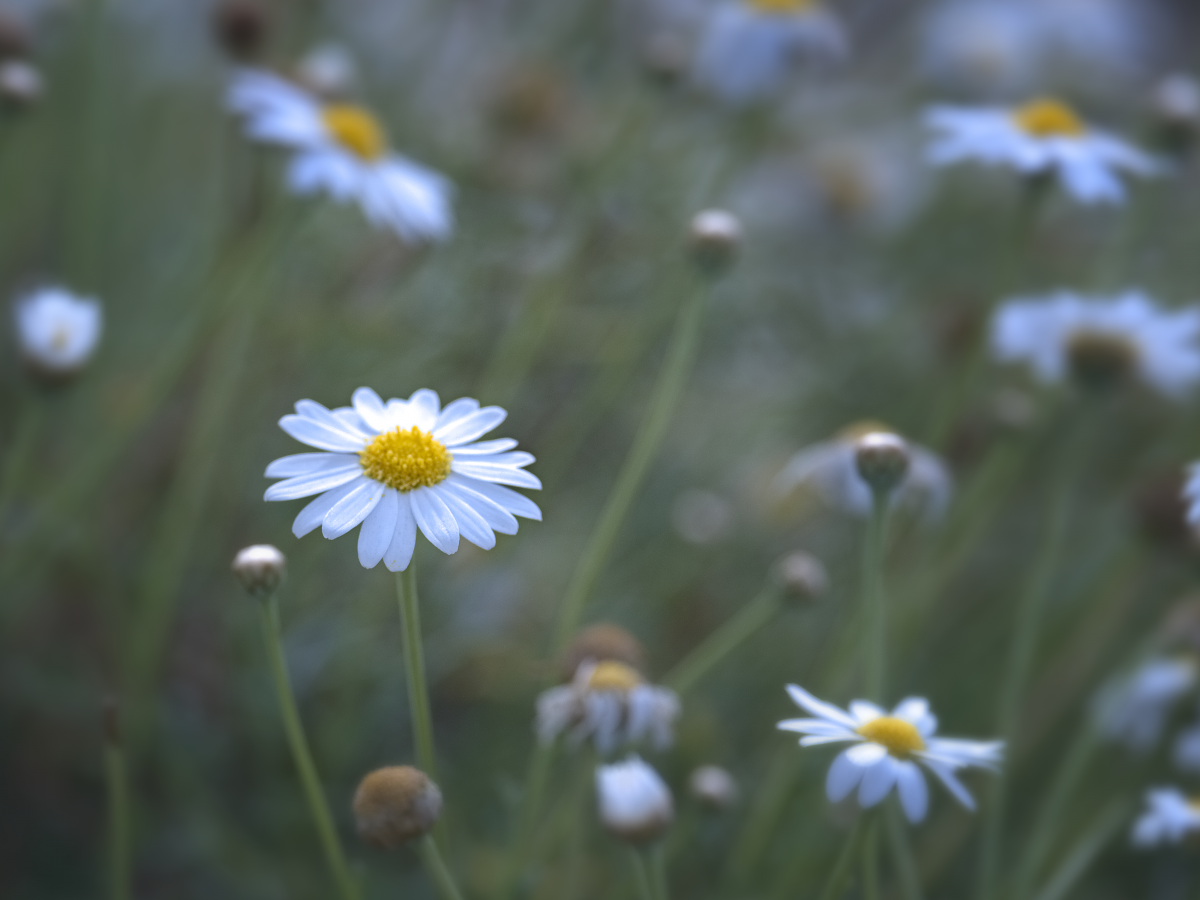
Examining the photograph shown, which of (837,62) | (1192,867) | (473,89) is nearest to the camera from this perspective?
(1192,867)

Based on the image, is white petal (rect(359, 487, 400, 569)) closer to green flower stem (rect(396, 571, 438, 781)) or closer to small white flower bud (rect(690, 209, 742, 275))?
green flower stem (rect(396, 571, 438, 781))

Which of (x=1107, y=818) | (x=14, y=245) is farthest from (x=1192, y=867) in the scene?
(x=14, y=245)

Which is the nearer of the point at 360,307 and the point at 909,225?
the point at 360,307

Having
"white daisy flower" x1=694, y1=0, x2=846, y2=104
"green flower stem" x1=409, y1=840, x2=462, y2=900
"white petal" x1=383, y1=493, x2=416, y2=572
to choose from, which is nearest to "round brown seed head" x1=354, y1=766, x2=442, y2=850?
"green flower stem" x1=409, y1=840, x2=462, y2=900

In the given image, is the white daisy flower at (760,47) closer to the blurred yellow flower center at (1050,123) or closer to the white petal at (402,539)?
the blurred yellow flower center at (1050,123)

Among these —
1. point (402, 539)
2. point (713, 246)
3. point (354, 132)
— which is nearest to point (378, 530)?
point (402, 539)

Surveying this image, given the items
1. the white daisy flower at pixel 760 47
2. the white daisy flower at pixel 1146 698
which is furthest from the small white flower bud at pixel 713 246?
the white daisy flower at pixel 760 47

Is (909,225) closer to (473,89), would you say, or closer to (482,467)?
(473,89)
